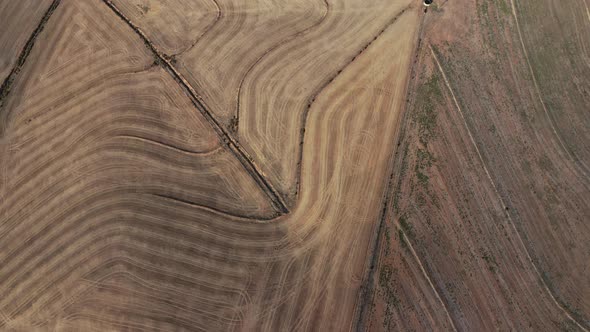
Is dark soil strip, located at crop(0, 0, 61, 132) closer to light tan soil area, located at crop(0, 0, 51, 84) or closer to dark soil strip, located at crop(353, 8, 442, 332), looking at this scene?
light tan soil area, located at crop(0, 0, 51, 84)

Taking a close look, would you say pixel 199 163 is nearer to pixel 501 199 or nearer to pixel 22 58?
pixel 22 58

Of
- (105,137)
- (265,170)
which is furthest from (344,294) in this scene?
(105,137)

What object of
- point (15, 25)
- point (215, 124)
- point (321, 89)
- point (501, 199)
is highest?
point (15, 25)

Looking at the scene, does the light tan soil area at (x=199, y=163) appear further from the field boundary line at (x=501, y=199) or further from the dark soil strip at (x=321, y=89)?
the field boundary line at (x=501, y=199)

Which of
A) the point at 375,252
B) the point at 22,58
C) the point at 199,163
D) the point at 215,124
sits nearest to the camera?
the point at 375,252

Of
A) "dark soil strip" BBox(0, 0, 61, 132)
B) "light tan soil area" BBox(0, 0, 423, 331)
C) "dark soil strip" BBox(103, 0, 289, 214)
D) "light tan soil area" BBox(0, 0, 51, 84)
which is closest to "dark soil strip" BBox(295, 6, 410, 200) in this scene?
"light tan soil area" BBox(0, 0, 423, 331)

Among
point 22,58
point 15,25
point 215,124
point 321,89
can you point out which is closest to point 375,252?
point 321,89
